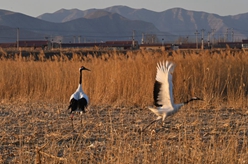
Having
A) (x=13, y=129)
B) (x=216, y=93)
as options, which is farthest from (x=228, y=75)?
(x=13, y=129)

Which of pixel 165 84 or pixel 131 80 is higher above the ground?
pixel 165 84

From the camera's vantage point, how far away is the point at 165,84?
8.05 meters

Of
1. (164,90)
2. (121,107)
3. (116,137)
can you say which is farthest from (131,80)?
(116,137)

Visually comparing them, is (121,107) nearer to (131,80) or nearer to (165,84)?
(131,80)

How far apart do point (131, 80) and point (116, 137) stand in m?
6.00

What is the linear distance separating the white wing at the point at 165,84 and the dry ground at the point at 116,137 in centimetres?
48

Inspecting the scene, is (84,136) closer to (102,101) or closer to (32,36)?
(102,101)

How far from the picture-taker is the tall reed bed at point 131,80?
12359mm

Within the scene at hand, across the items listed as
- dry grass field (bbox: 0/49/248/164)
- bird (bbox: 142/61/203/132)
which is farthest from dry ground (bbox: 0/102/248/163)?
bird (bbox: 142/61/203/132)

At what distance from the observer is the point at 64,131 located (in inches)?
331

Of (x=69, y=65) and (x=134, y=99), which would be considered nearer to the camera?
(x=134, y=99)

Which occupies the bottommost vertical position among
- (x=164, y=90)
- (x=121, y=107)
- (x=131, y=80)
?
(x=121, y=107)

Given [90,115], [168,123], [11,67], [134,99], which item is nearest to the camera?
[168,123]

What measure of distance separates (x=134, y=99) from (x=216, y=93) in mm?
2119
